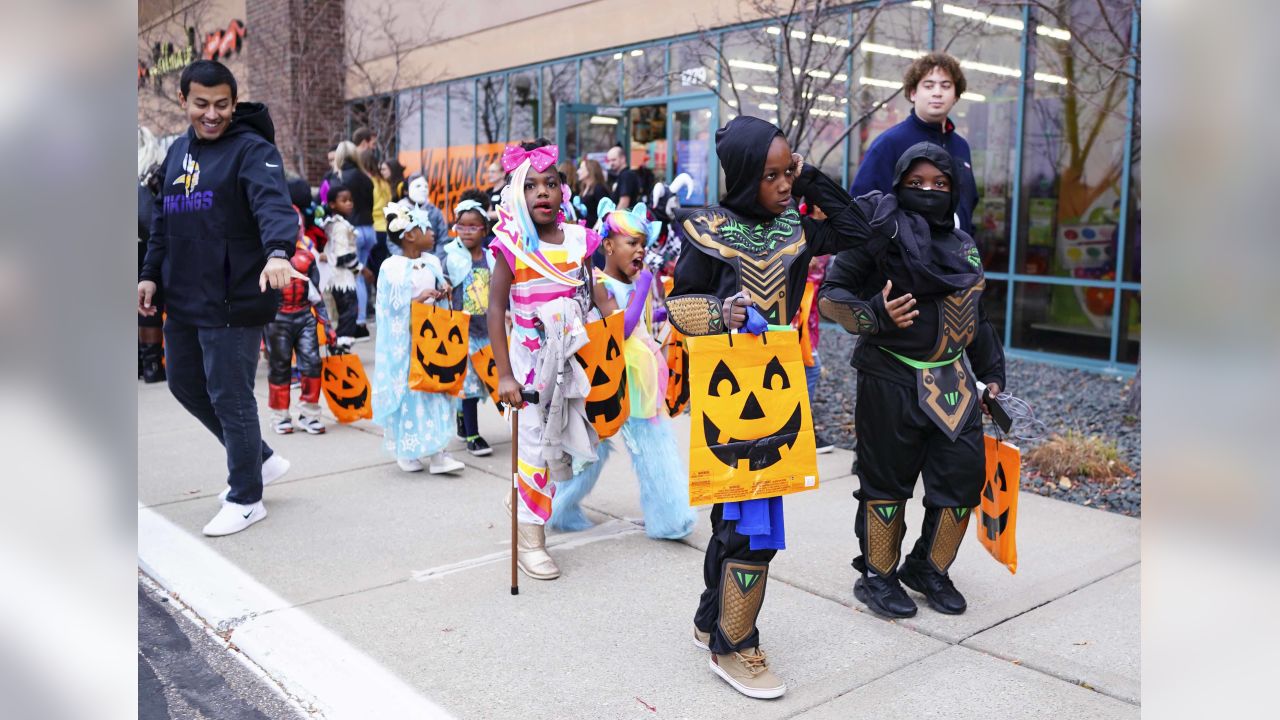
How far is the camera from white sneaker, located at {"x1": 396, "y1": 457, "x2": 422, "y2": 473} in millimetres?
6637

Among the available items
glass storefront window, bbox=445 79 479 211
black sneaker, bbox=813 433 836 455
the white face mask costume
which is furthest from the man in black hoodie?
glass storefront window, bbox=445 79 479 211

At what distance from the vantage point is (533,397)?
14.9ft

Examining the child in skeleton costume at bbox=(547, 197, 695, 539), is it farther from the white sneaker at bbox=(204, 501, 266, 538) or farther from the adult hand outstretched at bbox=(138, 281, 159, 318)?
the adult hand outstretched at bbox=(138, 281, 159, 318)

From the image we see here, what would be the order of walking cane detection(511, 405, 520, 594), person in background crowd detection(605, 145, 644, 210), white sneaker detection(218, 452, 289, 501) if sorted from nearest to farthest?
walking cane detection(511, 405, 520, 594)
white sneaker detection(218, 452, 289, 501)
person in background crowd detection(605, 145, 644, 210)

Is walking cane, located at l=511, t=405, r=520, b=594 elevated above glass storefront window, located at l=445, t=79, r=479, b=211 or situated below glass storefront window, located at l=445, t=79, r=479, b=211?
below

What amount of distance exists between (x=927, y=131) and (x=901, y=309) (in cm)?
131

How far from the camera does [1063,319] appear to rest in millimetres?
10453

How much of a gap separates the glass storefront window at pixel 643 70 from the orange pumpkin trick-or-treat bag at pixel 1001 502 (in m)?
10.7

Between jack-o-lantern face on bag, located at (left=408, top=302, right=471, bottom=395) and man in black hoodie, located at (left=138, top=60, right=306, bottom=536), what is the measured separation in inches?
48.0

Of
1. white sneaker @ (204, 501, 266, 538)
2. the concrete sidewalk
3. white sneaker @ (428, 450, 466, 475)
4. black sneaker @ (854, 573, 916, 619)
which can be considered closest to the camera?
the concrete sidewalk

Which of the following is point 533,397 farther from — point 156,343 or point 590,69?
point 590,69

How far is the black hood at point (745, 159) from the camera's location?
3451mm

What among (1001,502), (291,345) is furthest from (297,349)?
(1001,502)
